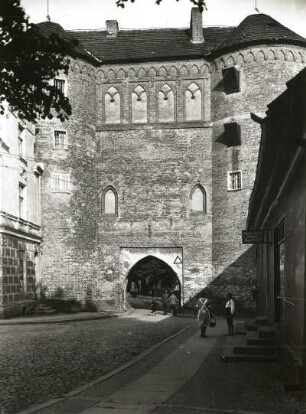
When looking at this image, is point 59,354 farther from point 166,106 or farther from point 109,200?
point 166,106

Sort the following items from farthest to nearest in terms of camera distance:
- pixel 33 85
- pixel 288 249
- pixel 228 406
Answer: pixel 288 249 < pixel 33 85 < pixel 228 406

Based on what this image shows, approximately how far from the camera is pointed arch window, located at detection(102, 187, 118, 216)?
117 feet

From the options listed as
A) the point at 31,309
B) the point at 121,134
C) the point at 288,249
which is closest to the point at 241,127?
the point at 121,134

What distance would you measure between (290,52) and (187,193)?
917 centimetres

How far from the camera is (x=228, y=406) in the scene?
836 centimetres

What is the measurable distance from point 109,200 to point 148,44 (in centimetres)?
939

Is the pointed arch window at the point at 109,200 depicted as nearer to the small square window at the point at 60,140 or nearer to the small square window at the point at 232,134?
the small square window at the point at 60,140

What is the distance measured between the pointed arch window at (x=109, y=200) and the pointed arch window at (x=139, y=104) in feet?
13.5

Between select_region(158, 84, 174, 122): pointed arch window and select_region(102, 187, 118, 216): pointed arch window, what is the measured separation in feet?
15.7

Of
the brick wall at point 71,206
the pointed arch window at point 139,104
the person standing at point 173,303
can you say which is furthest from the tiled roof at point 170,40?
the person standing at point 173,303

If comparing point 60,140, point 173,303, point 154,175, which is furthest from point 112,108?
point 173,303

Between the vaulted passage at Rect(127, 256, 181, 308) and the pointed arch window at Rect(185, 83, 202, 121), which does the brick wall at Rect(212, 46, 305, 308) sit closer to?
the pointed arch window at Rect(185, 83, 202, 121)

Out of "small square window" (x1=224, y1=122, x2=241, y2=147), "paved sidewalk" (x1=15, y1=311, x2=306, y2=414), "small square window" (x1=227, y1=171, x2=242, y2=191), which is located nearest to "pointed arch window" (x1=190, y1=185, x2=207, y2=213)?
"small square window" (x1=227, y1=171, x2=242, y2=191)

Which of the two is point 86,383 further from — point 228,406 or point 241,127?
point 241,127
